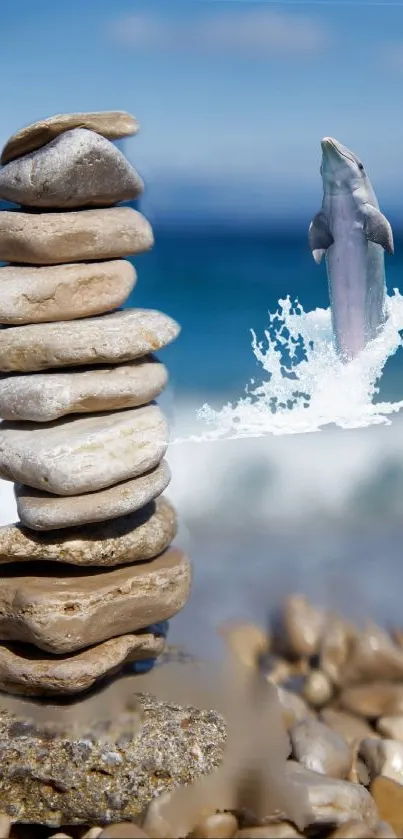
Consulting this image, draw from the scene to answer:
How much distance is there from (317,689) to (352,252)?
185 cm

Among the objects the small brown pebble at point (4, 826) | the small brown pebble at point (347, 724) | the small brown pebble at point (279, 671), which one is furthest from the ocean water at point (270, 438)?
the small brown pebble at point (4, 826)

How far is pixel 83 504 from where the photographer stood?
10.9 feet

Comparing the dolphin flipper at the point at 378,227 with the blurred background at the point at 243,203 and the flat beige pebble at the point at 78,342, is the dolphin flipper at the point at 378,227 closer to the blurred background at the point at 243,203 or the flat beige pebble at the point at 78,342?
the blurred background at the point at 243,203

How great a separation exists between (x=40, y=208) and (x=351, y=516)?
184 centimetres

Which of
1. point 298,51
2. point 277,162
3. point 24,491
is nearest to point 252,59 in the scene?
point 298,51

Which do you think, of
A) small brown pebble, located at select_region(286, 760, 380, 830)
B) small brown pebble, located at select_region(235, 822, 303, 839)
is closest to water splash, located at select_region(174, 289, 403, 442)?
small brown pebble, located at select_region(286, 760, 380, 830)

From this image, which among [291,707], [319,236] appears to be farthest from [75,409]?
[291,707]

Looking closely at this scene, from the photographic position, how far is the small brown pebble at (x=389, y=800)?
313cm

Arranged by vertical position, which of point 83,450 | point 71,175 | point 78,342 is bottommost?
point 83,450

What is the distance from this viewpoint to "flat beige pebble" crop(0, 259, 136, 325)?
10.9 ft

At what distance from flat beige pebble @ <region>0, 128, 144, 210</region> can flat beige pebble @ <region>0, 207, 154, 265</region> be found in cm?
6

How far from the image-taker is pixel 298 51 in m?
3.58

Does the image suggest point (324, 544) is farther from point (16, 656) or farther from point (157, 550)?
point (16, 656)

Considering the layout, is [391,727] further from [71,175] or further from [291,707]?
[71,175]
